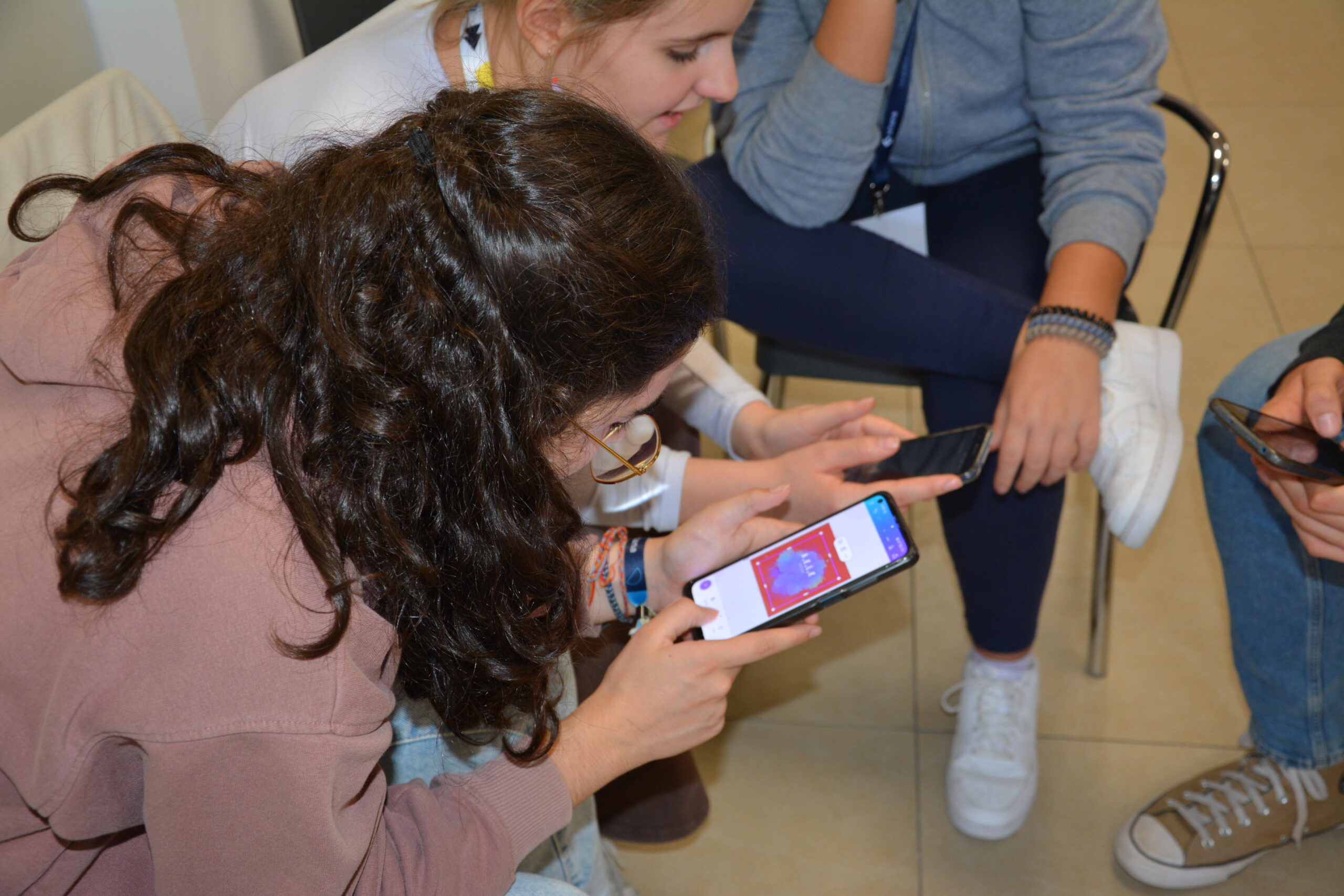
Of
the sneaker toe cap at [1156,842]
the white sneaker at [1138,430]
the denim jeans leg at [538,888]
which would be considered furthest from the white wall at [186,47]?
the sneaker toe cap at [1156,842]

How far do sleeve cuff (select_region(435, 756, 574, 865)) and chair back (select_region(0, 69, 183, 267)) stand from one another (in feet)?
2.20

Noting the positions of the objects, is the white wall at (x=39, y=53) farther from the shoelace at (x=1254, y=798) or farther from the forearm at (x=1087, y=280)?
the shoelace at (x=1254, y=798)

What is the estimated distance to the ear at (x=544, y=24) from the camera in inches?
42.9

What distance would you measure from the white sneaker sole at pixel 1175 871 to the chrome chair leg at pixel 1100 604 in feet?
0.98

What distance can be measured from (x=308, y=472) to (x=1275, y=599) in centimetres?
103

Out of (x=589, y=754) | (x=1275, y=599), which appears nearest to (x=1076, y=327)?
(x=1275, y=599)

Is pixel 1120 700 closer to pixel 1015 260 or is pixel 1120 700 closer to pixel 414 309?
pixel 1015 260

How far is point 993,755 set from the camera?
52.1 inches

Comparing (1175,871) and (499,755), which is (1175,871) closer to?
(1175,871)

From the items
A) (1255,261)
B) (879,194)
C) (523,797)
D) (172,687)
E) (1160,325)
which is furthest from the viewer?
(1255,261)

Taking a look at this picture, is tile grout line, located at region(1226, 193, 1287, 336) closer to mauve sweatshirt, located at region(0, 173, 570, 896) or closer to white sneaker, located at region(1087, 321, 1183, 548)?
white sneaker, located at region(1087, 321, 1183, 548)

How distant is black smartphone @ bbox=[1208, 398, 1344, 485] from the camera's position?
95cm

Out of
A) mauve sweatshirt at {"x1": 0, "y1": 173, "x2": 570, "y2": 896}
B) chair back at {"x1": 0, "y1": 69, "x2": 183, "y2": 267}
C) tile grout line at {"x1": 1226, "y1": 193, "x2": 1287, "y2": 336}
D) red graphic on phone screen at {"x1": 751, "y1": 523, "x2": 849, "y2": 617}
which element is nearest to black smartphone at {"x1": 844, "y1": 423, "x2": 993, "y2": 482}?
red graphic on phone screen at {"x1": 751, "y1": 523, "x2": 849, "y2": 617}

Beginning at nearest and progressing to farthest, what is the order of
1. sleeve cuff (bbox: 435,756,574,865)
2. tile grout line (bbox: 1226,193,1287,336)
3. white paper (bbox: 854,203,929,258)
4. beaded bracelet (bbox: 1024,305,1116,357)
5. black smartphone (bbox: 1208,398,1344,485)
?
1. sleeve cuff (bbox: 435,756,574,865)
2. black smartphone (bbox: 1208,398,1344,485)
3. beaded bracelet (bbox: 1024,305,1116,357)
4. white paper (bbox: 854,203,929,258)
5. tile grout line (bbox: 1226,193,1287,336)
